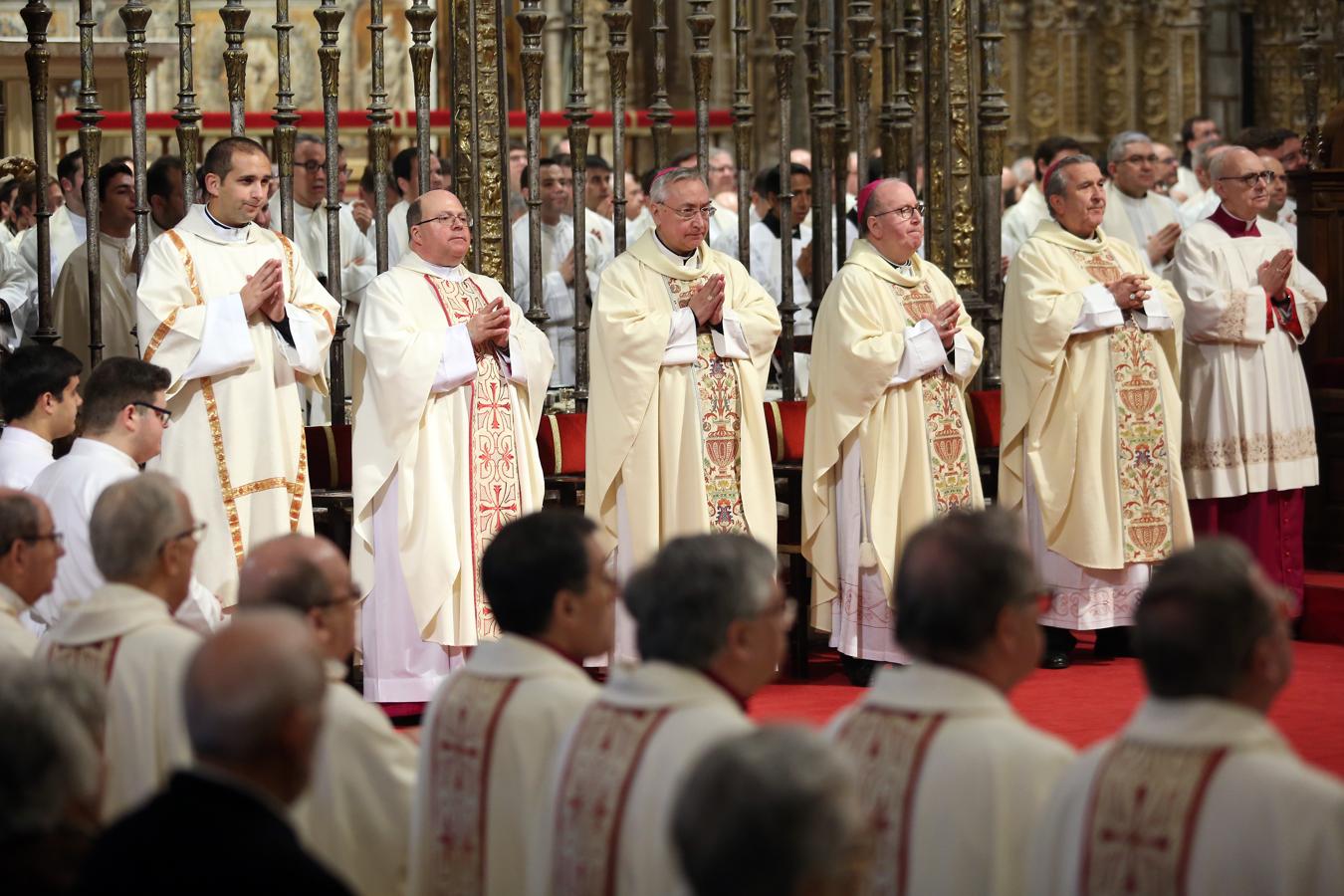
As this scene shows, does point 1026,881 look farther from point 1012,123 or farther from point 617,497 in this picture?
point 1012,123

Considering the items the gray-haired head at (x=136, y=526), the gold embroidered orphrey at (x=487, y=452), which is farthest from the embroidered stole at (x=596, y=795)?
the gold embroidered orphrey at (x=487, y=452)

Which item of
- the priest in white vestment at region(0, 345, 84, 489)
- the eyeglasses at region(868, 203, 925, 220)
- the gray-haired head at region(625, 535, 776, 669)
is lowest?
the gray-haired head at region(625, 535, 776, 669)

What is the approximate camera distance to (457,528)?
7660 mm

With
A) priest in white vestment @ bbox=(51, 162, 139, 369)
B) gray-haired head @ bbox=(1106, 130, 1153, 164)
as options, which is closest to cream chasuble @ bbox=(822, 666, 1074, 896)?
priest in white vestment @ bbox=(51, 162, 139, 369)

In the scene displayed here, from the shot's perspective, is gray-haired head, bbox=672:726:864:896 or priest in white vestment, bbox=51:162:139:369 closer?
gray-haired head, bbox=672:726:864:896

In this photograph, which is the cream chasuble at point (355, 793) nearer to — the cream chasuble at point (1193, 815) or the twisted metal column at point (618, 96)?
the cream chasuble at point (1193, 815)

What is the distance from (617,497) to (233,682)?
5.14 m

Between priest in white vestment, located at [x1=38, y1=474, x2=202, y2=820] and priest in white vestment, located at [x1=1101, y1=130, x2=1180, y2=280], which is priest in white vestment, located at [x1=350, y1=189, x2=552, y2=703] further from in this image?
priest in white vestment, located at [x1=1101, y1=130, x2=1180, y2=280]

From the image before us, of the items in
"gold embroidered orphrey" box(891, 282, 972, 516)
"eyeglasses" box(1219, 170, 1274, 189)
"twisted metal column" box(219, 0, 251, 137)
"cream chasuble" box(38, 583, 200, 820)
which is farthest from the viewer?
"eyeglasses" box(1219, 170, 1274, 189)

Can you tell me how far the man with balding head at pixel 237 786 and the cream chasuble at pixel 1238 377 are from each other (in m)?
6.50

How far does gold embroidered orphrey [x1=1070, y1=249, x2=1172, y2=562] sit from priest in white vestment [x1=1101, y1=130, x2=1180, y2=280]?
1.79 m

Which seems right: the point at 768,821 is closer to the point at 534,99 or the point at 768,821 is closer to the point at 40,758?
the point at 40,758

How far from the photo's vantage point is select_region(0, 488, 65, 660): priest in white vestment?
4.66 m

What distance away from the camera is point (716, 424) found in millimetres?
8094
